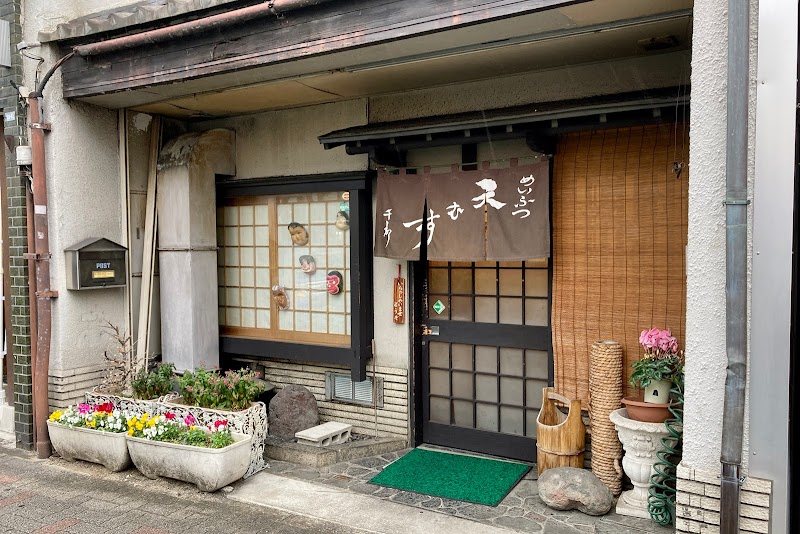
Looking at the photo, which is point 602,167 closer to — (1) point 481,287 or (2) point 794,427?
(1) point 481,287

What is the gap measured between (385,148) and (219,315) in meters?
3.84

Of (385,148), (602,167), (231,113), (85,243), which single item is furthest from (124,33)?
(602,167)

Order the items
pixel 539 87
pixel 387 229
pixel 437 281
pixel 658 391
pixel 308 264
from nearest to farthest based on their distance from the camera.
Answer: pixel 658 391 < pixel 539 87 < pixel 387 229 < pixel 437 281 < pixel 308 264

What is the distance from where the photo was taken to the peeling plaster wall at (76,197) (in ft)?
24.5

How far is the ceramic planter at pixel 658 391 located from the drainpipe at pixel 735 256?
1862 mm

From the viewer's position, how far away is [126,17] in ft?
21.9

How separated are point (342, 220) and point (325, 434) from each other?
270cm

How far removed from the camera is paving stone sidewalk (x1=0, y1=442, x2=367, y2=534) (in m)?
5.57

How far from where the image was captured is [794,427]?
3.82 meters

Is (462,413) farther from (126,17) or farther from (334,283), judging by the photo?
(126,17)

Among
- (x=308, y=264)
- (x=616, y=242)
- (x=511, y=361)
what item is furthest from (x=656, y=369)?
(x=308, y=264)

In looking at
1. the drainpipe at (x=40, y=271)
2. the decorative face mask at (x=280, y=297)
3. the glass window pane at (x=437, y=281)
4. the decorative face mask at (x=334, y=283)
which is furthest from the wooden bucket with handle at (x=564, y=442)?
the drainpipe at (x=40, y=271)

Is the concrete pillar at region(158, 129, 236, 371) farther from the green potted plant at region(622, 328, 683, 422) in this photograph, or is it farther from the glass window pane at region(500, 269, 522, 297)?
the green potted plant at region(622, 328, 683, 422)

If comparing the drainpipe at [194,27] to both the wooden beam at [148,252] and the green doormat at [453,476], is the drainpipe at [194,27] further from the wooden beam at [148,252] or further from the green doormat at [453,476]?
the green doormat at [453,476]
